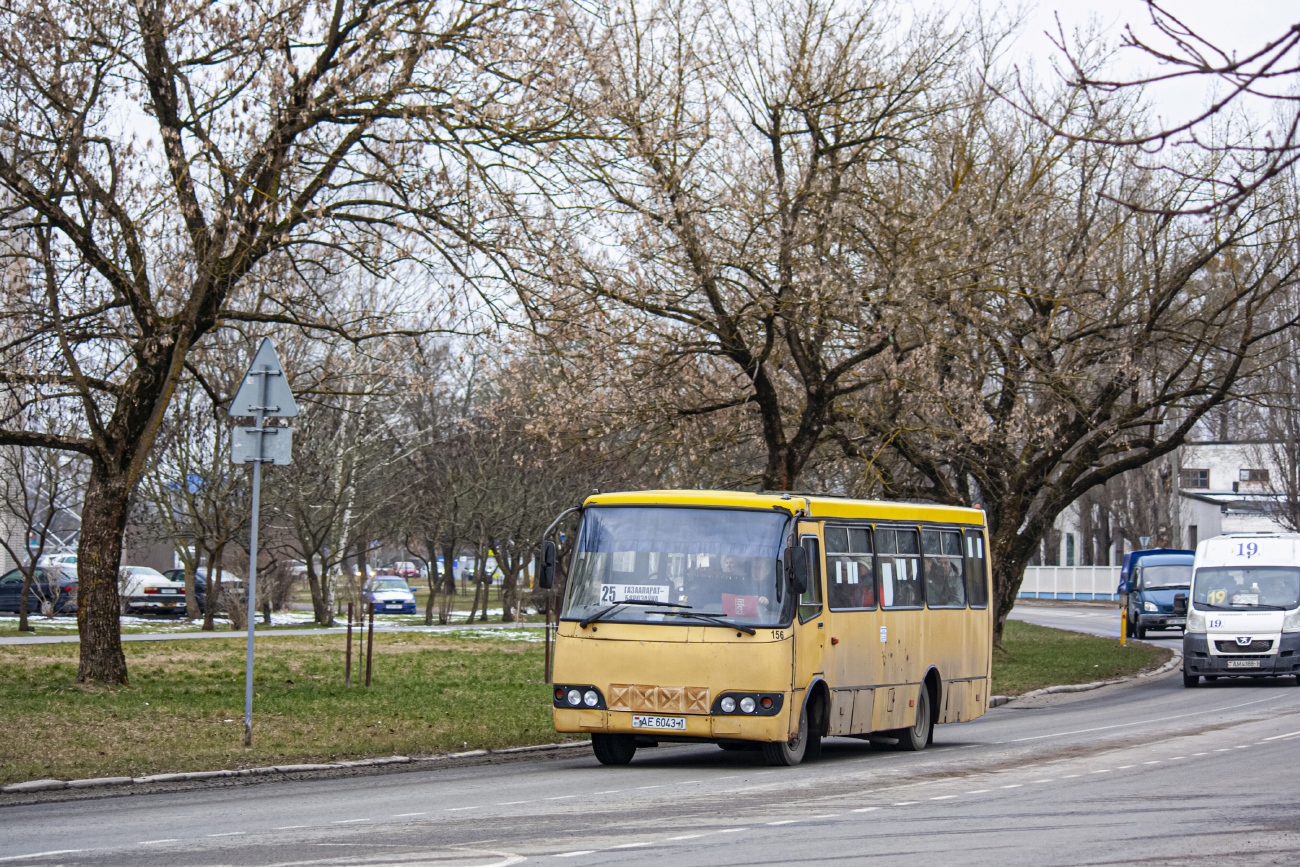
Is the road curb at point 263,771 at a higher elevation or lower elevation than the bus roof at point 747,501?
lower

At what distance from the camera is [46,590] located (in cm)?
4175

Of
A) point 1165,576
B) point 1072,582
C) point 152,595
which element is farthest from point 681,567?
point 1072,582

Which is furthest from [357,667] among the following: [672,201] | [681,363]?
[672,201]

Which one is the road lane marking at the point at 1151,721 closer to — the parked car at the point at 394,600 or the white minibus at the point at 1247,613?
the white minibus at the point at 1247,613

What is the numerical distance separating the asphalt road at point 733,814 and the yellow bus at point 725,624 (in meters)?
0.45

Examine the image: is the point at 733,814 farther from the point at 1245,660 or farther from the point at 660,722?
the point at 1245,660

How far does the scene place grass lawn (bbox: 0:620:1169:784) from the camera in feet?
47.5

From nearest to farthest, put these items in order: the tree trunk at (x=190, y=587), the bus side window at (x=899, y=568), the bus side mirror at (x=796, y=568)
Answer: the bus side mirror at (x=796, y=568), the bus side window at (x=899, y=568), the tree trunk at (x=190, y=587)

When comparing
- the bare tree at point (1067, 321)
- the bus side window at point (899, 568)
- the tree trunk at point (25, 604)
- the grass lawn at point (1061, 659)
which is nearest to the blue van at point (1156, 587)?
the grass lawn at point (1061, 659)

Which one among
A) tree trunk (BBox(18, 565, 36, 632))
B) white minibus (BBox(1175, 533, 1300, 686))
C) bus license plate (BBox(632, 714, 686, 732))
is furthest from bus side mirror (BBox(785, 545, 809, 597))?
tree trunk (BBox(18, 565, 36, 632))

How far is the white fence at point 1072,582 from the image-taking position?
8575 centimetres

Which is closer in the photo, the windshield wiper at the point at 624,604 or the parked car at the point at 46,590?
the windshield wiper at the point at 624,604

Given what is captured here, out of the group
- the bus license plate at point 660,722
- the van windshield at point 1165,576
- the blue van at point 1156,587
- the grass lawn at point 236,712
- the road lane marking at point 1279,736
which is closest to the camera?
the grass lawn at point 236,712

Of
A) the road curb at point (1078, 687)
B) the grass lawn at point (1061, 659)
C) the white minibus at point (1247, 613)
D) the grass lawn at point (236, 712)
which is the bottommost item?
Answer: the road curb at point (1078, 687)
